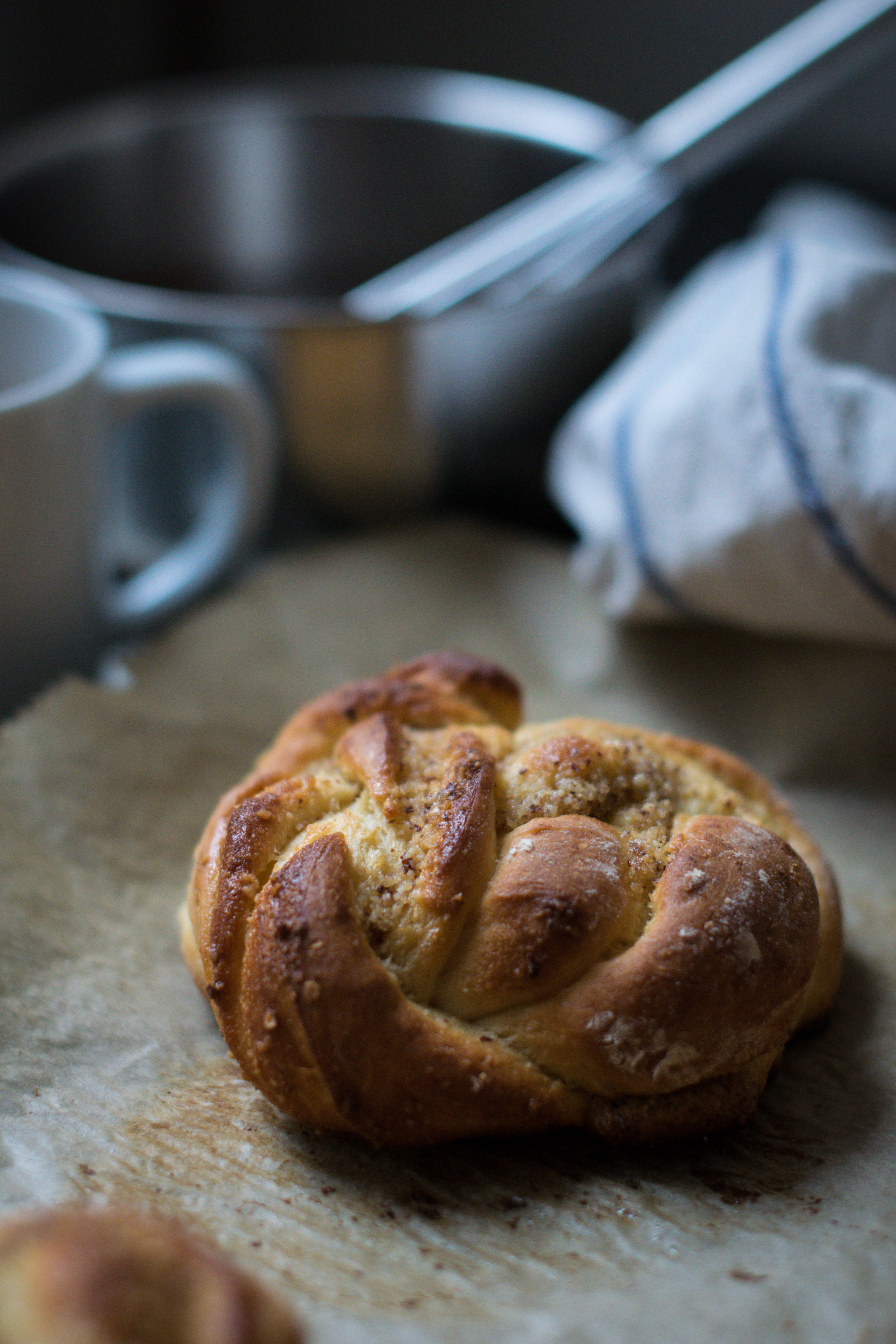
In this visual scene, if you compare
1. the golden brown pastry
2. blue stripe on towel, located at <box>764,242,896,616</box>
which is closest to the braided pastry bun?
the golden brown pastry

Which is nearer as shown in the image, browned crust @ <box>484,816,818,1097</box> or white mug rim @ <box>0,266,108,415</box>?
browned crust @ <box>484,816,818,1097</box>

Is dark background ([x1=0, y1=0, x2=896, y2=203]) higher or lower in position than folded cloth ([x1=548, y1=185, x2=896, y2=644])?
higher

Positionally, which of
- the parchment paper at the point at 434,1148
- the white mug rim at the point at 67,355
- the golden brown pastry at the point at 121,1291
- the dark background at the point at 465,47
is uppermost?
the dark background at the point at 465,47

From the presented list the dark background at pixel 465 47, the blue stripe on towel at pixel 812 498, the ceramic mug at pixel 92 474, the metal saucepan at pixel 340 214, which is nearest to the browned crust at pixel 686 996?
the blue stripe on towel at pixel 812 498

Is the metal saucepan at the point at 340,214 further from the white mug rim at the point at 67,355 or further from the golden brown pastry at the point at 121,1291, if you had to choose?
the golden brown pastry at the point at 121,1291

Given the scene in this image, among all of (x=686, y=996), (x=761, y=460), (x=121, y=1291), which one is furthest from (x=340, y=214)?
(x=121, y=1291)

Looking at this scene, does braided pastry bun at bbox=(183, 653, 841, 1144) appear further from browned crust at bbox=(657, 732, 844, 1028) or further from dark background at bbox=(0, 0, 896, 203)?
dark background at bbox=(0, 0, 896, 203)

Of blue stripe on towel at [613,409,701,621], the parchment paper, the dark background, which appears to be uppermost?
the dark background
